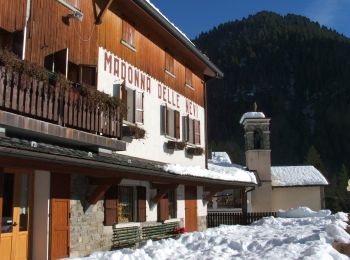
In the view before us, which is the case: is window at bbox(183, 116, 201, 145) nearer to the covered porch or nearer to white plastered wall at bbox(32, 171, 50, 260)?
the covered porch

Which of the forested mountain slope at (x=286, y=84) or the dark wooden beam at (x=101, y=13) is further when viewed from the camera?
the forested mountain slope at (x=286, y=84)

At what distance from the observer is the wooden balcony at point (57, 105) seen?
9.34m

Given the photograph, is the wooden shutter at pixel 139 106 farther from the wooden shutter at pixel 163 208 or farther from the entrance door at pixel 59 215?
the entrance door at pixel 59 215

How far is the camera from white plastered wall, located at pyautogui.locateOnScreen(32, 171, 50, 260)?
11000mm

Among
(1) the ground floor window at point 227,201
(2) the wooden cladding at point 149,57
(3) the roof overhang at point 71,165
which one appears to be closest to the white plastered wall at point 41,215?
(3) the roof overhang at point 71,165

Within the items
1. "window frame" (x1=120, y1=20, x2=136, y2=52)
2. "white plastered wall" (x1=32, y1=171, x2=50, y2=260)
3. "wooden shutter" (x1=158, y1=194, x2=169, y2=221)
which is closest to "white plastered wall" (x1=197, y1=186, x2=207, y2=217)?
"wooden shutter" (x1=158, y1=194, x2=169, y2=221)

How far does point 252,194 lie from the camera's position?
3519 centimetres

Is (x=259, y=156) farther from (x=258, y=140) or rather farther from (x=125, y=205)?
(x=125, y=205)

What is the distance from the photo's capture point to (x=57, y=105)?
10734mm

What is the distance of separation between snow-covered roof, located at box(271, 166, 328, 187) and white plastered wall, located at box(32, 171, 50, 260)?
1123 inches

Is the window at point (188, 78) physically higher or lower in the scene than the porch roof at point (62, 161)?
higher

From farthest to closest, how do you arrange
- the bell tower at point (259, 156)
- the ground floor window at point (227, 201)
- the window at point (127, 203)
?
the bell tower at point (259, 156)
the ground floor window at point (227, 201)
the window at point (127, 203)

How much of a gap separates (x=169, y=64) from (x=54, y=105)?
32.0ft

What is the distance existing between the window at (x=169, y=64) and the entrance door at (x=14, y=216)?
9638 mm
